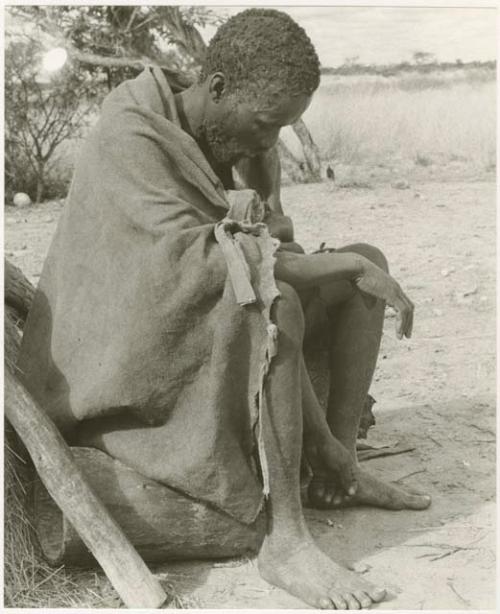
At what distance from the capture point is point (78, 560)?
2.94 meters

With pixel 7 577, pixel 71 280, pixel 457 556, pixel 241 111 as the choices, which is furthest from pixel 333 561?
pixel 241 111

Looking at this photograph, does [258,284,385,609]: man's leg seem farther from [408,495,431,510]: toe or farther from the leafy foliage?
the leafy foliage

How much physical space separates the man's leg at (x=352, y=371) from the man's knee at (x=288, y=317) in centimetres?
60

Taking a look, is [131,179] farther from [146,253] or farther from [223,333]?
[223,333]

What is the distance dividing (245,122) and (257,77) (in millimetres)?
153

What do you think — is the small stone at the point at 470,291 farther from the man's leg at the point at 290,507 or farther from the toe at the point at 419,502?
the man's leg at the point at 290,507

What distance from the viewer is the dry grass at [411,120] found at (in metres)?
9.45

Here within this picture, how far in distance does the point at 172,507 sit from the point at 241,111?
4.00 feet

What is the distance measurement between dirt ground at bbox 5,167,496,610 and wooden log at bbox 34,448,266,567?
0.08 m

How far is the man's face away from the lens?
300 centimetres

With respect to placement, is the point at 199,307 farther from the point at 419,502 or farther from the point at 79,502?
the point at 419,502

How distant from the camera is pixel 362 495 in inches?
133

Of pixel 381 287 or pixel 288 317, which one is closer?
pixel 288 317

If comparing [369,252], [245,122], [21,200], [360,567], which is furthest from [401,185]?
[360,567]
